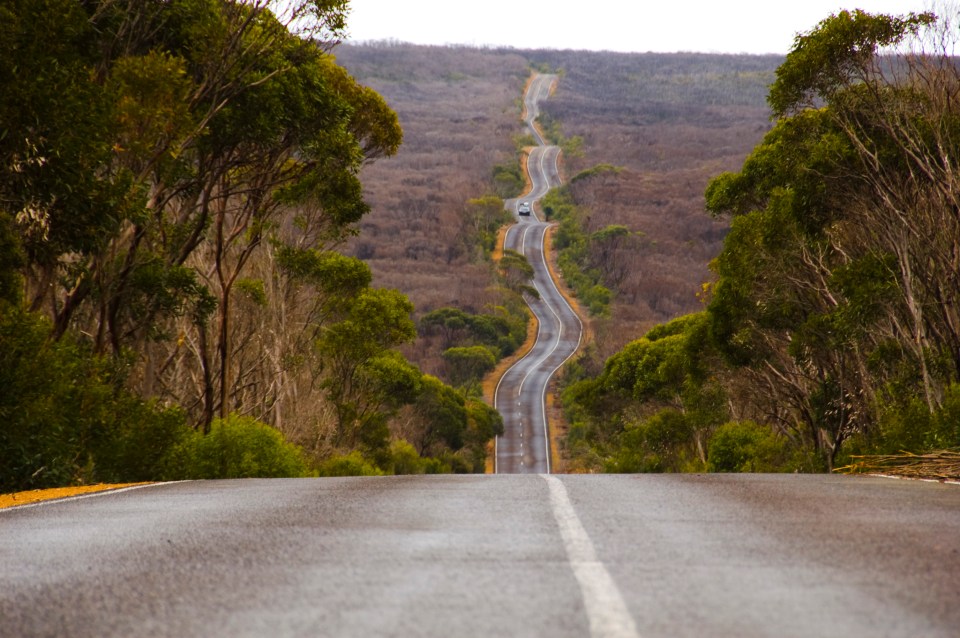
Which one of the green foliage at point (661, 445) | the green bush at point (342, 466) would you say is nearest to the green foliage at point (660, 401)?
the green foliage at point (661, 445)

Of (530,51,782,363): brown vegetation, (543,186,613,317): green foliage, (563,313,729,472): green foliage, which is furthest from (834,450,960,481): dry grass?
(543,186,613,317): green foliage

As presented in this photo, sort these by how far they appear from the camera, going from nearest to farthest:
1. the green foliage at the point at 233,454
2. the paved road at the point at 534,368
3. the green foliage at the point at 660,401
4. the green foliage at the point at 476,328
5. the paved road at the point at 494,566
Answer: the paved road at the point at 494,566
the green foliage at the point at 233,454
the green foliage at the point at 660,401
the paved road at the point at 534,368
the green foliage at the point at 476,328

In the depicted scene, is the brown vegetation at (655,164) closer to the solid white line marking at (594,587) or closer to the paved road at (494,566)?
the paved road at (494,566)

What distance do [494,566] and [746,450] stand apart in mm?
27404

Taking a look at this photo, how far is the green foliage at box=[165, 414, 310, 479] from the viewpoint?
1866cm

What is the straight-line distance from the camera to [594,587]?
189 inches

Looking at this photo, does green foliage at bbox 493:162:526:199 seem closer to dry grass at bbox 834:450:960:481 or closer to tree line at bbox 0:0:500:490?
tree line at bbox 0:0:500:490

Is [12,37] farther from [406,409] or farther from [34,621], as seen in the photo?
[406,409]

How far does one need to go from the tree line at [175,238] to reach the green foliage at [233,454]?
4 centimetres

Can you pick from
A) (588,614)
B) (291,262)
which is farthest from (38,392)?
(291,262)

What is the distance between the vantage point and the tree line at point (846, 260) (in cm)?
1989

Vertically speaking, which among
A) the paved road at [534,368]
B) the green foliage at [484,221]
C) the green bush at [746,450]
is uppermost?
the green foliage at [484,221]

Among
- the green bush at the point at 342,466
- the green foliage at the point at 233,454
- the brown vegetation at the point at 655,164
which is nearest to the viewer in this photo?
the green foliage at the point at 233,454

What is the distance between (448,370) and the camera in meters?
76.1
